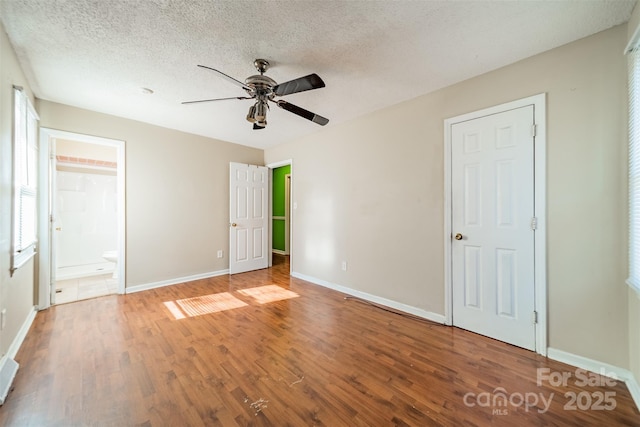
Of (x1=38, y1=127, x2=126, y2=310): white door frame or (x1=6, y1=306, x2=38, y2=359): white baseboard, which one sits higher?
(x1=38, y1=127, x2=126, y2=310): white door frame

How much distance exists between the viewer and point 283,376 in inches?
67.5

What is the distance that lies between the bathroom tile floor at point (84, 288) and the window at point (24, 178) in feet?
3.20

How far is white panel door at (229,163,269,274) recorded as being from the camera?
4.48 metres

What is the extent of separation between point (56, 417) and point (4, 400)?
18.6 inches

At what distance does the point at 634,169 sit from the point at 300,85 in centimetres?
229

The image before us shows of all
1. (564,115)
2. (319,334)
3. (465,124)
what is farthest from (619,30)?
(319,334)

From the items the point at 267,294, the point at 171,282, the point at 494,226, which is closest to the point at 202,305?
the point at 267,294

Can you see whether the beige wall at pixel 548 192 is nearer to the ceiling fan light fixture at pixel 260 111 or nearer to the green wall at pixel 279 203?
the ceiling fan light fixture at pixel 260 111

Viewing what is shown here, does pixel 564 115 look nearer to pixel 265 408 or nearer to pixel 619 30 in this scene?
pixel 619 30

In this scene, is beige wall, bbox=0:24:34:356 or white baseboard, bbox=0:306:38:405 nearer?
white baseboard, bbox=0:306:38:405

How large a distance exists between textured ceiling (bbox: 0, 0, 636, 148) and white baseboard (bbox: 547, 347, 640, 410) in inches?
93.3

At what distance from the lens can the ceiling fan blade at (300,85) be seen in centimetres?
179

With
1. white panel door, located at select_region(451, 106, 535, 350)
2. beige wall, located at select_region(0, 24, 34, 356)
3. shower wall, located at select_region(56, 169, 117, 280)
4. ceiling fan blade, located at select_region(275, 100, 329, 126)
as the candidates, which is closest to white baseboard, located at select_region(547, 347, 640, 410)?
white panel door, located at select_region(451, 106, 535, 350)

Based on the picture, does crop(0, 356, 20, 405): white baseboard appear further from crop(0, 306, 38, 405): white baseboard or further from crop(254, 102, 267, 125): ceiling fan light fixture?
crop(254, 102, 267, 125): ceiling fan light fixture
